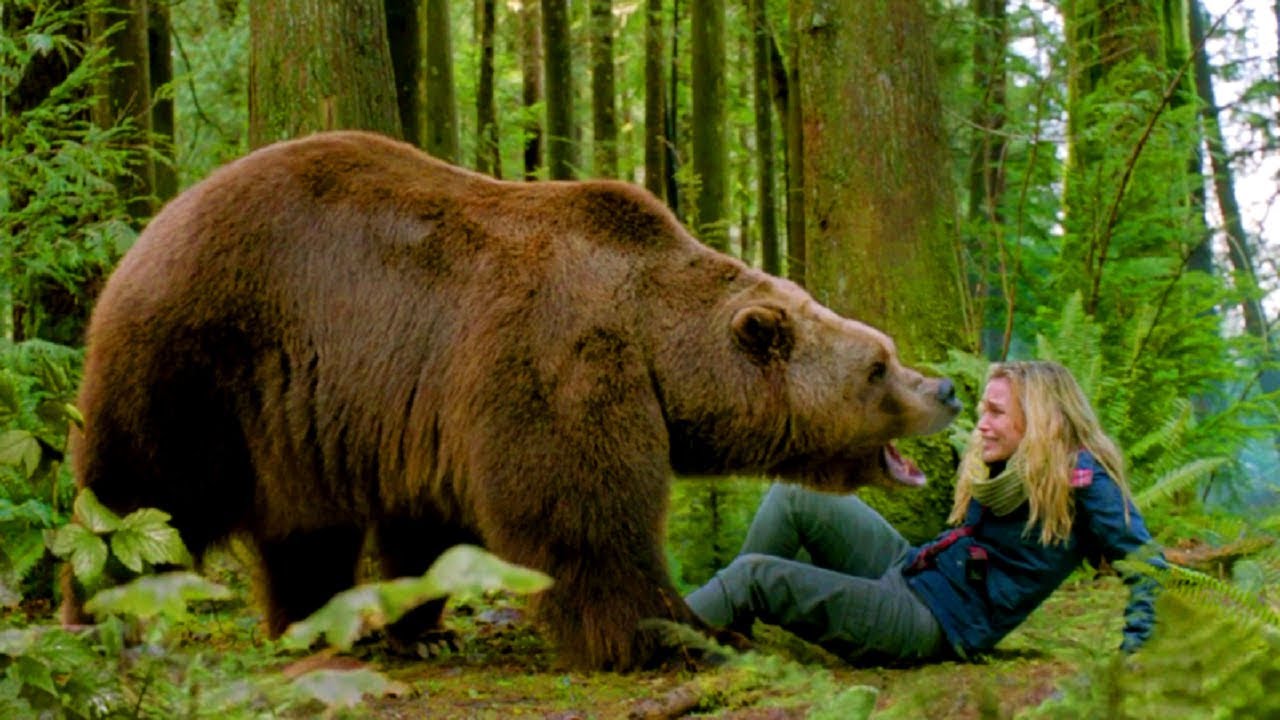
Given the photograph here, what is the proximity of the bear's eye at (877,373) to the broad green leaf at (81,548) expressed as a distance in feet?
12.8

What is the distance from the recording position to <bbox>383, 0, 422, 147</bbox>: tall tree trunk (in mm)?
11016

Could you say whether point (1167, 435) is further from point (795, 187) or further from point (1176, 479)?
point (795, 187)

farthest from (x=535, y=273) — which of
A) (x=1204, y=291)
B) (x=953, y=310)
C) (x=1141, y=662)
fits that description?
(x=1204, y=291)

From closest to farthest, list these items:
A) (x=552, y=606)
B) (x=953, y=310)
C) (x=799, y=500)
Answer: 1. (x=552, y=606)
2. (x=799, y=500)
3. (x=953, y=310)

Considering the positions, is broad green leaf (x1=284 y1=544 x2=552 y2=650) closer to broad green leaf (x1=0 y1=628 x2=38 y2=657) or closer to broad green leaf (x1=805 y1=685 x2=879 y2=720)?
broad green leaf (x1=805 y1=685 x2=879 y2=720)

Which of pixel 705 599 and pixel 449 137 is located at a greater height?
pixel 449 137

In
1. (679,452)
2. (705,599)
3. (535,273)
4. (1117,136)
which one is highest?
(1117,136)

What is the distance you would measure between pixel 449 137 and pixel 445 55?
93 centimetres

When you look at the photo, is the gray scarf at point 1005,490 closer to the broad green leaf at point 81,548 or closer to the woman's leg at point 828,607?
the woman's leg at point 828,607

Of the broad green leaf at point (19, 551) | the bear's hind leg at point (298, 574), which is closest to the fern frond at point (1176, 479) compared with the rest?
the bear's hind leg at point (298, 574)

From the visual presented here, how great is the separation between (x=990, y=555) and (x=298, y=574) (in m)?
3.47

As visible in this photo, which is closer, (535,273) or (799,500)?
(535,273)

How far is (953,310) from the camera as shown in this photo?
28.4ft

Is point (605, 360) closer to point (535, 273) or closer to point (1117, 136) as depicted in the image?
point (535, 273)
